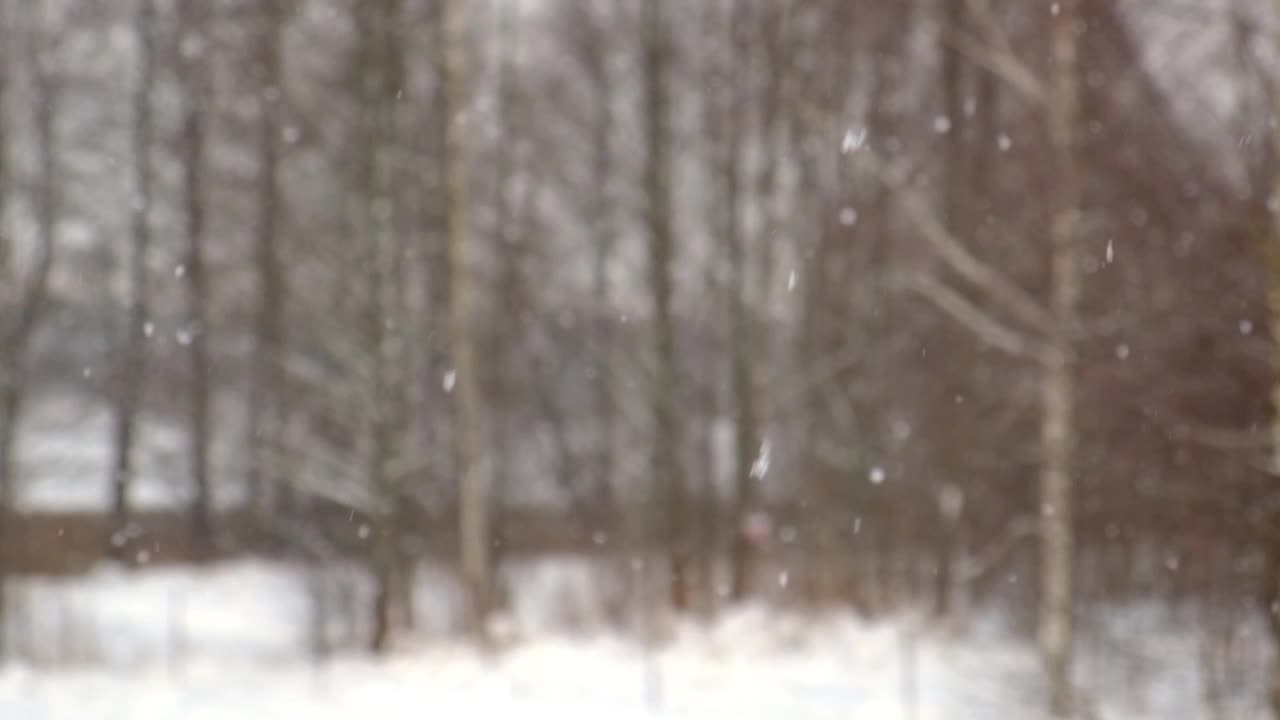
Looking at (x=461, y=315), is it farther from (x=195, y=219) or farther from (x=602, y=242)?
(x=602, y=242)

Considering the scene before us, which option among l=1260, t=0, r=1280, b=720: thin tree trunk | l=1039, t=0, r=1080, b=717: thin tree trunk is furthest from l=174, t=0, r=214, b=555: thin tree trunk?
l=1260, t=0, r=1280, b=720: thin tree trunk

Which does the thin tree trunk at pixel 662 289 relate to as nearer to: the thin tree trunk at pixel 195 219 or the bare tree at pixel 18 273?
the thin tree trunk at pixel 195 219

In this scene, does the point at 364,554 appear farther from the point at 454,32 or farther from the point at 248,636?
the point at 454,32

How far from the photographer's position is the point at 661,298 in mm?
16844

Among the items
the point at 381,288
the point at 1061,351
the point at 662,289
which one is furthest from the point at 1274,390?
the point at 662,289

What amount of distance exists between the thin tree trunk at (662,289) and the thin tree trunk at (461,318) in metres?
2.79

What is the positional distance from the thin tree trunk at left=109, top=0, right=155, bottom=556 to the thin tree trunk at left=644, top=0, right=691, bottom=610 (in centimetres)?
514

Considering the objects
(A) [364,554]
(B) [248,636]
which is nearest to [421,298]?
(A) [364,554]

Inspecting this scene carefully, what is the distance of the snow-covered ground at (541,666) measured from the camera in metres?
10.1

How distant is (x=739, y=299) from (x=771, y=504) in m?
2.21

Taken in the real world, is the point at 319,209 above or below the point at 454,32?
below

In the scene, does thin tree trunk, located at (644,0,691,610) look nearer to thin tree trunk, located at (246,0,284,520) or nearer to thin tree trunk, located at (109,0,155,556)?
thin tree trunk, located at (246,0,284,520)

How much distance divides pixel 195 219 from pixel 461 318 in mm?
3536

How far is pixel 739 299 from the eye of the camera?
17.1 metres
